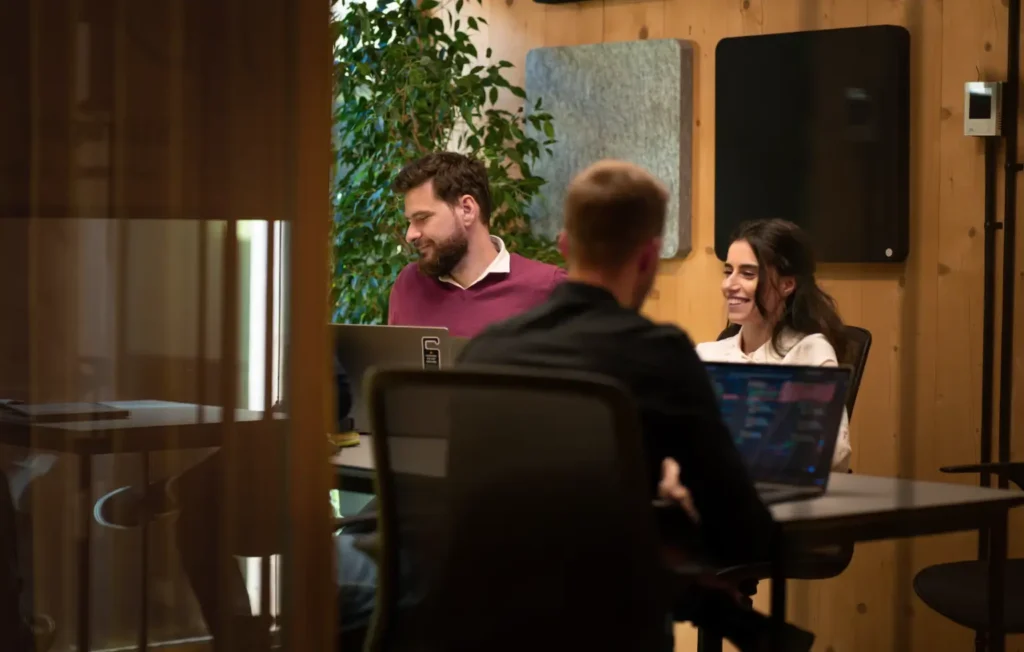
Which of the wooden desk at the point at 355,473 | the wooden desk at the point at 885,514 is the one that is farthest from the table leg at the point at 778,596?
the wooden desk at the point at 355,473

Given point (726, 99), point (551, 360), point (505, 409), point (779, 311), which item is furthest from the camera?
point (726, 99)

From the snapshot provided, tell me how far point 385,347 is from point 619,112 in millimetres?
1908

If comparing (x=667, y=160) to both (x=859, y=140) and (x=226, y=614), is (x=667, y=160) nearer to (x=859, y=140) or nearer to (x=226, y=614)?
(x=859, y=140)

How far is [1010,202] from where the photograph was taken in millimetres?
3732

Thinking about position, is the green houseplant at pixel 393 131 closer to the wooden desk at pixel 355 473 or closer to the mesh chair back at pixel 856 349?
the mesh chair back at pixel 856 349

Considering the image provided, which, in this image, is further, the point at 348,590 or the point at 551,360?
the point at 348,590

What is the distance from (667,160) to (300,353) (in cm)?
287

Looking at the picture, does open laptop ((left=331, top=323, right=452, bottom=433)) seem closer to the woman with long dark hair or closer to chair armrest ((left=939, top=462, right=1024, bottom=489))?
the woman with long dark hair

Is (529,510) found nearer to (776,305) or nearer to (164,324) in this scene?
(164,324)

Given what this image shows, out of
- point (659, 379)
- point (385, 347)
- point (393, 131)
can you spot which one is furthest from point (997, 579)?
point (393, 131)

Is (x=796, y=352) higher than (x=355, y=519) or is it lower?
higher

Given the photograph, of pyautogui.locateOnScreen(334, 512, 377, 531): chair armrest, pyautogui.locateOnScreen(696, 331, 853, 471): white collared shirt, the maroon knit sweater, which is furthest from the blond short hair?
the maroon knit sweater

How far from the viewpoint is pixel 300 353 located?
1.73m

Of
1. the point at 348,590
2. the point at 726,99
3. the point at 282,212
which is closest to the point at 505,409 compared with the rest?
the point at 282,212
